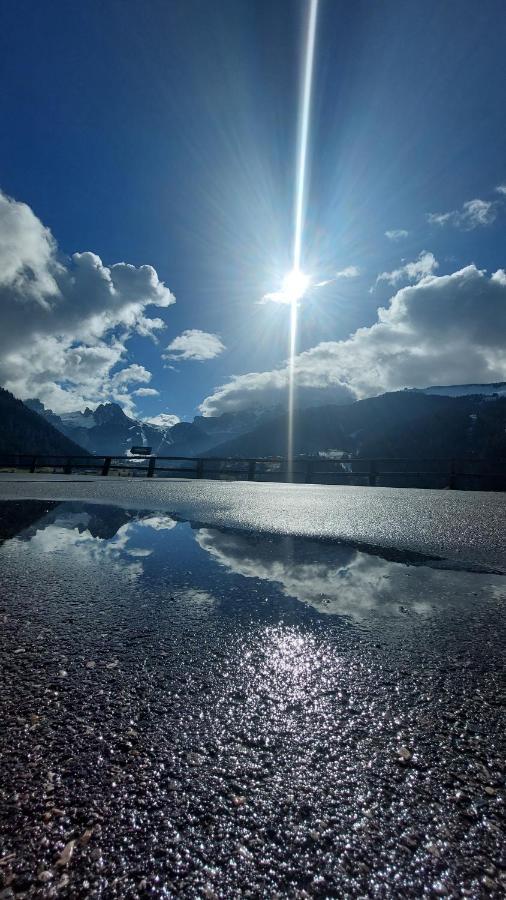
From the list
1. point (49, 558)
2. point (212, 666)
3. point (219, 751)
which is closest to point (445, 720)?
point (219, 751)

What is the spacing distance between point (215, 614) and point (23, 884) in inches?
77.2

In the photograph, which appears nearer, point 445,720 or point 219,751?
point 219,751

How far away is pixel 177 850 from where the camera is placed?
1125 millimetres

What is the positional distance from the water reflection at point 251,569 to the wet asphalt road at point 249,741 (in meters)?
0.06

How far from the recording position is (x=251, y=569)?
4.22 metres

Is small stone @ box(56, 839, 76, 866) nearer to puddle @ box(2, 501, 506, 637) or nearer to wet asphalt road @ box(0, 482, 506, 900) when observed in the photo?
wet asphalt road @ box(0, 482, 506, 900)

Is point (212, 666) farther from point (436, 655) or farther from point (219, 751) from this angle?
point (436, 655)

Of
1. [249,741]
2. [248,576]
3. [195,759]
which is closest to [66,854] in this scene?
[195,759]

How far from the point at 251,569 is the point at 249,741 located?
263 centimetres

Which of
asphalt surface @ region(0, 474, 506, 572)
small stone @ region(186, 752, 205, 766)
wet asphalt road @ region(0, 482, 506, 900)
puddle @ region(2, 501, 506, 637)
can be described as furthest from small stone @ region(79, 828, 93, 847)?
asphalt surface @ region(0, 474, 506, 572)

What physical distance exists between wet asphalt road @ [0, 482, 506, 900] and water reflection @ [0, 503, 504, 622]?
56 millimetres

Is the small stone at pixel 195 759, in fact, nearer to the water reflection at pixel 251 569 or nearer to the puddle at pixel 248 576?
the puddle at pixel 248 576

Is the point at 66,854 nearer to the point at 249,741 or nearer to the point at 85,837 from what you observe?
the point at 85,837

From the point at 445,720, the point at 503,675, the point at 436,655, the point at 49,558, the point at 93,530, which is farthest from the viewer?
the point at 93,530
